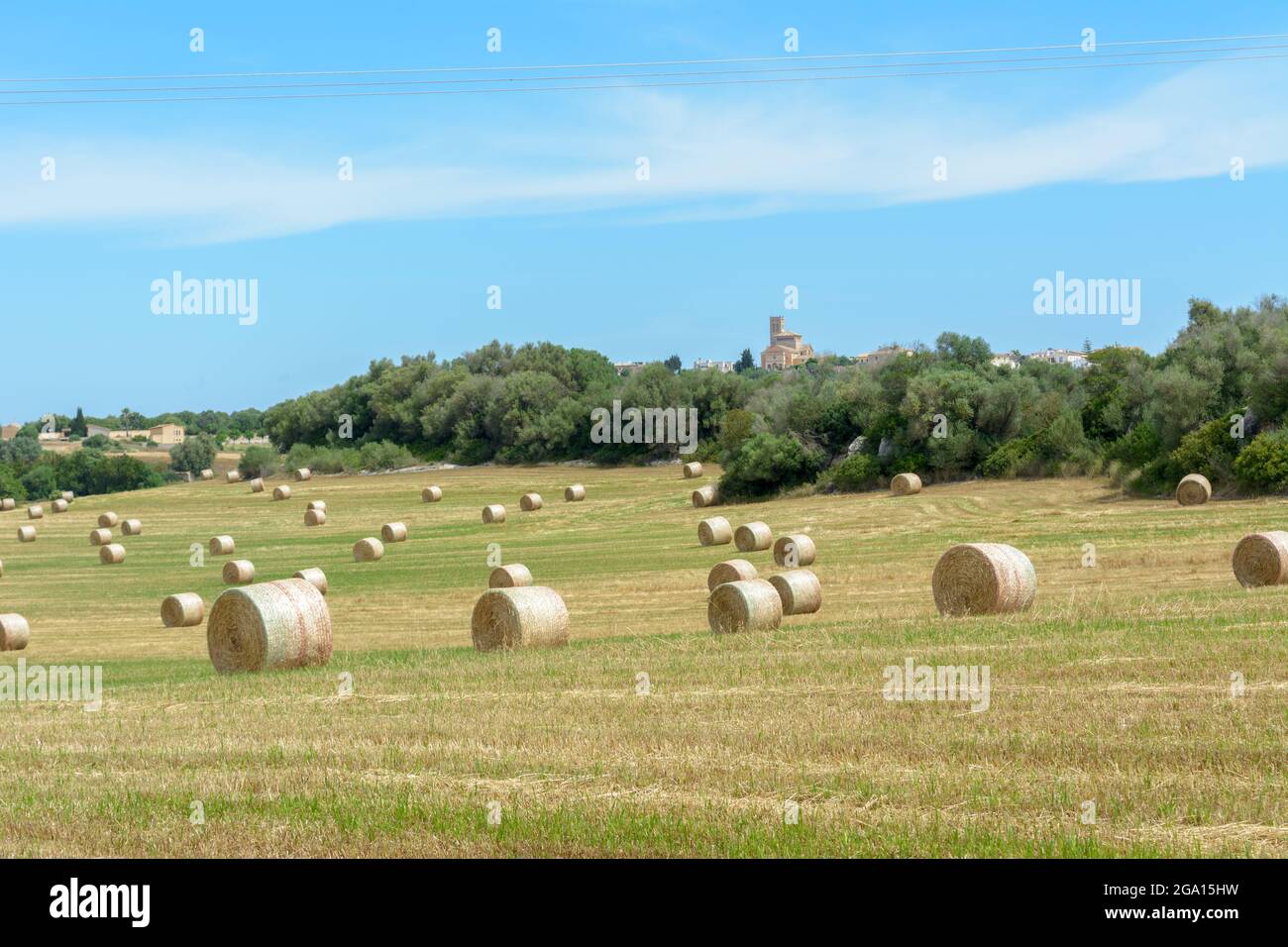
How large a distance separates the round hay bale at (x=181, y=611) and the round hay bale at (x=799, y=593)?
14.8 meters

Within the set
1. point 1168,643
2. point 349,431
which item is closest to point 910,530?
point 1168,643

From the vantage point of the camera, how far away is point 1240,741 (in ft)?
34.0

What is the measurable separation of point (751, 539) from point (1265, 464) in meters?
15.2

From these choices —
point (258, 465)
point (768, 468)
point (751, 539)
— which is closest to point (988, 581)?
point (751, 539)

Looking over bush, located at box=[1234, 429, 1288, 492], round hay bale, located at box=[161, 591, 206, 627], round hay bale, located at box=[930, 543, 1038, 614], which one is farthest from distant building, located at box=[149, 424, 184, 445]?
round hay bale, located at box=[930, 543, 1038, 614]

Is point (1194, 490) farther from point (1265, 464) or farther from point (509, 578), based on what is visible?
point (509, 578)

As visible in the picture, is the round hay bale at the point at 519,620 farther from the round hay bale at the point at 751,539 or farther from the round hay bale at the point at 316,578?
the round hay bale at the point at 751,539

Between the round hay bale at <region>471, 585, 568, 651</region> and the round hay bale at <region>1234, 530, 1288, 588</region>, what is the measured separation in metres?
12.1

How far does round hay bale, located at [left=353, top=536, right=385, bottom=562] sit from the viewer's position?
48.3 m

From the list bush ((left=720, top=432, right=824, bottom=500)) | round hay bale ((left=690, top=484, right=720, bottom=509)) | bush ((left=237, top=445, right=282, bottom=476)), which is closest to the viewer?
bush ((left=720, top=432, right=824, bottom=500))

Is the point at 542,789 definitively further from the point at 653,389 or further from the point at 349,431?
the point at 349,431

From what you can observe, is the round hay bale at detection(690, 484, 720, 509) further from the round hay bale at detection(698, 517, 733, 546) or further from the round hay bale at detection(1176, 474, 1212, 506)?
the round hay bale at detection(1176, 474, 1212, 506)
